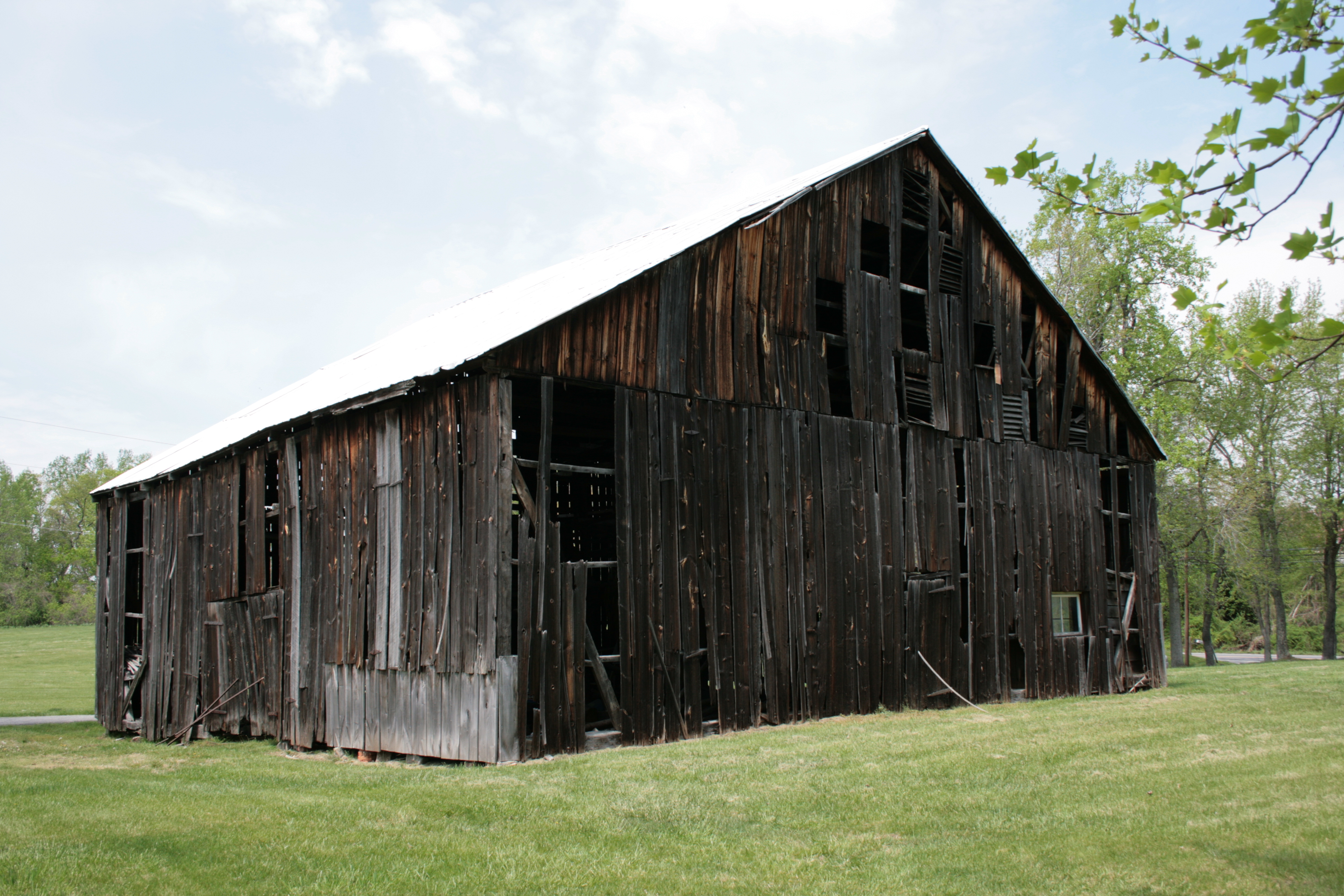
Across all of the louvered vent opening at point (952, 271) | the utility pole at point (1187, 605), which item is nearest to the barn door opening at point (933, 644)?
the louvered vent opening at point (952, 271)

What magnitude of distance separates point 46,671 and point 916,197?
39.6 m

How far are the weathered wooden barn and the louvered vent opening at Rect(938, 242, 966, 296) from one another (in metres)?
0.07

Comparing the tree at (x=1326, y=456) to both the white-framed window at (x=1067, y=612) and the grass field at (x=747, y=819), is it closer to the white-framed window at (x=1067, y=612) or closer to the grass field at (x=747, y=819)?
the white-framed window at (x=1067, y=612)

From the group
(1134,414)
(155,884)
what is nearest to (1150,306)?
(1134,414)

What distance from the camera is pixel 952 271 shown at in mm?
18109

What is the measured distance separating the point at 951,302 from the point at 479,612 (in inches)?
410

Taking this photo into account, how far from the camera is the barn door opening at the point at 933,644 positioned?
53.0 ft

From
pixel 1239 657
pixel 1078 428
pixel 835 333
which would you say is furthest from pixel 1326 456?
pixel 835 333

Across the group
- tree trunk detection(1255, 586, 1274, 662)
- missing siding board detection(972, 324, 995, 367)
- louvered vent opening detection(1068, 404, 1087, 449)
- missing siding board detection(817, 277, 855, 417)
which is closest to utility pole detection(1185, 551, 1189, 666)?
tree trunk detection(1255, 586, 1274, 662)

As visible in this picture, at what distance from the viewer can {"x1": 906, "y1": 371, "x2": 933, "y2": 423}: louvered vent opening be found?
17.0 meters

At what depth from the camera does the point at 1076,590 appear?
63.8 feet

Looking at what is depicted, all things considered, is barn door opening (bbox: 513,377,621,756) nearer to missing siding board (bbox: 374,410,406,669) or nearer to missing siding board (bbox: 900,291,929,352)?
missing siding board (bbox: 374,410,406,669)

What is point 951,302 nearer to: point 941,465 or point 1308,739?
point 941,465

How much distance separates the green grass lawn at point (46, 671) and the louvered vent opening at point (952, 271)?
73.7ft
